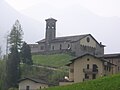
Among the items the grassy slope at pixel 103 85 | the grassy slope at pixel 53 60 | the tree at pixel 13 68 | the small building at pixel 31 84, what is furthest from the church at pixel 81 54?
the grassy slope at pixel 103 85

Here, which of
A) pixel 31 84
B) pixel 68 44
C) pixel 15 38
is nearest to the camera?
pixel 31 84

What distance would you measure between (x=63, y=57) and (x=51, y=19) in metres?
22.6

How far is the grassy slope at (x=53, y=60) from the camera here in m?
104

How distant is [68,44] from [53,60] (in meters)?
10.6

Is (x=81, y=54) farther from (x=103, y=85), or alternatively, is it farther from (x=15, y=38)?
(x=103, y=85)

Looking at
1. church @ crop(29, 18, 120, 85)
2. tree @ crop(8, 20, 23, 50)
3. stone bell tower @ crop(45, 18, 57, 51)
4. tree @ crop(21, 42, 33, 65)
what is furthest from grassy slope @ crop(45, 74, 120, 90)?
stone bell tower @ crop(45, 18, 57, 51)

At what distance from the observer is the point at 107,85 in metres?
33.9

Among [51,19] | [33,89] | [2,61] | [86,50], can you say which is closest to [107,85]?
[33,89]

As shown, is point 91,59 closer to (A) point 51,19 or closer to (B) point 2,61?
(B) point 2,61

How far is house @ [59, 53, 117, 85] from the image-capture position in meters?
79.8

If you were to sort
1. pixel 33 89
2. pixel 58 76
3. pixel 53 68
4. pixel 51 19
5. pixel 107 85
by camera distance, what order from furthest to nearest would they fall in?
1. pixel 51 19
2. pixel 53 68
3. pixel 58 76
4. pixel 33 89
5. pixel 107 85

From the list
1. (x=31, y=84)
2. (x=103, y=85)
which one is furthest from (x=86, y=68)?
(x=103, y=85)

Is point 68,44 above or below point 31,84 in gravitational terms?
above

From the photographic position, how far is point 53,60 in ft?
353
